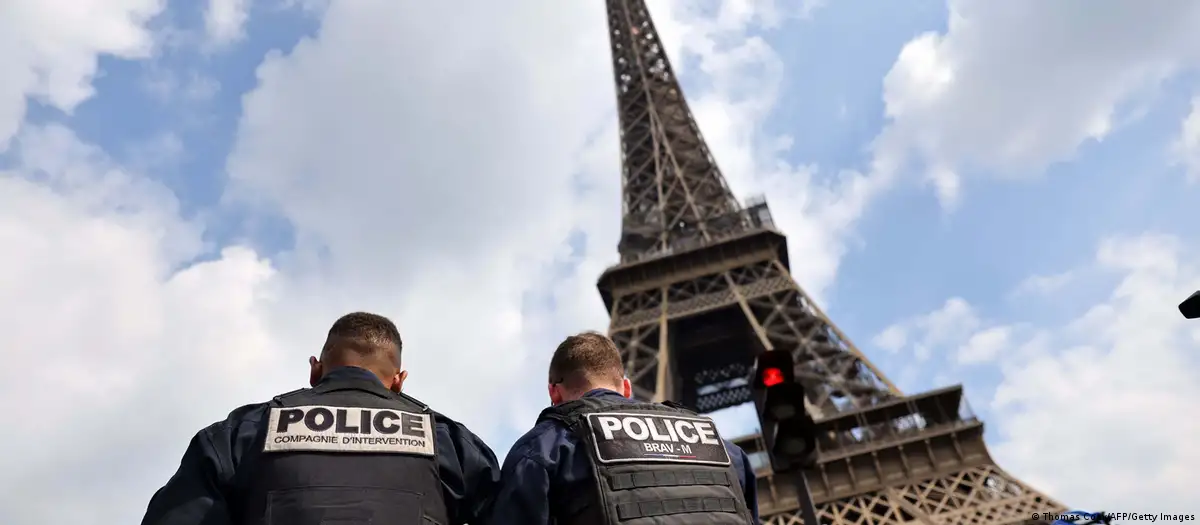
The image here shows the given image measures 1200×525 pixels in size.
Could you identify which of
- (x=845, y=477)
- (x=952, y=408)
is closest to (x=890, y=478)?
(x=845, y=477)

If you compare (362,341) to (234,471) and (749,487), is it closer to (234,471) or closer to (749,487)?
(234,471)

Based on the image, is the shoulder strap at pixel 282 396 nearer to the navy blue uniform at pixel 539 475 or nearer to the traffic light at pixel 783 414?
the navy blue uniform at pixel 539 475

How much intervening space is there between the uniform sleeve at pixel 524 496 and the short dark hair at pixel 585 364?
0.61 m

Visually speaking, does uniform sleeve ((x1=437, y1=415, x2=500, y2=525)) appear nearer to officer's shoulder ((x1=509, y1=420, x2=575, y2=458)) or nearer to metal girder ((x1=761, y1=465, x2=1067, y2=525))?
officer's shoulder ((x1=509, y1=420, x2=575, y2=458))

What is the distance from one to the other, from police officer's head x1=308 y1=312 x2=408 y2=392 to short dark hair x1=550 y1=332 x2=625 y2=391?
0.77 m

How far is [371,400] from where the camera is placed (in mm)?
3211

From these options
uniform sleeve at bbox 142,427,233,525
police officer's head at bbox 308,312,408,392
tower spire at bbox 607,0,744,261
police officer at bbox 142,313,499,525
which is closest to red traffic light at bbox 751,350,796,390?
police officer at bbox 142,313,499,525

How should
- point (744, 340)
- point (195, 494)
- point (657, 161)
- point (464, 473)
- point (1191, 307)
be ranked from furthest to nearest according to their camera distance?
point (657, 161) → point (744, 340) → point (1191, 307) → point (464, 473) → point (195, 494)

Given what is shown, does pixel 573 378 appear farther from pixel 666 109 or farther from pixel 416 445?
pixel 666 109

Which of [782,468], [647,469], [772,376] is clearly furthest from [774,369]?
[647,469]

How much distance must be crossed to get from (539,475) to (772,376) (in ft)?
10.4

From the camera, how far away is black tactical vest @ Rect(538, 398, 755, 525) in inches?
123

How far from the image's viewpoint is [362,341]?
3496 mm

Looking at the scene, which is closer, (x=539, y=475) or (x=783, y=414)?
(x=539, y=475)
